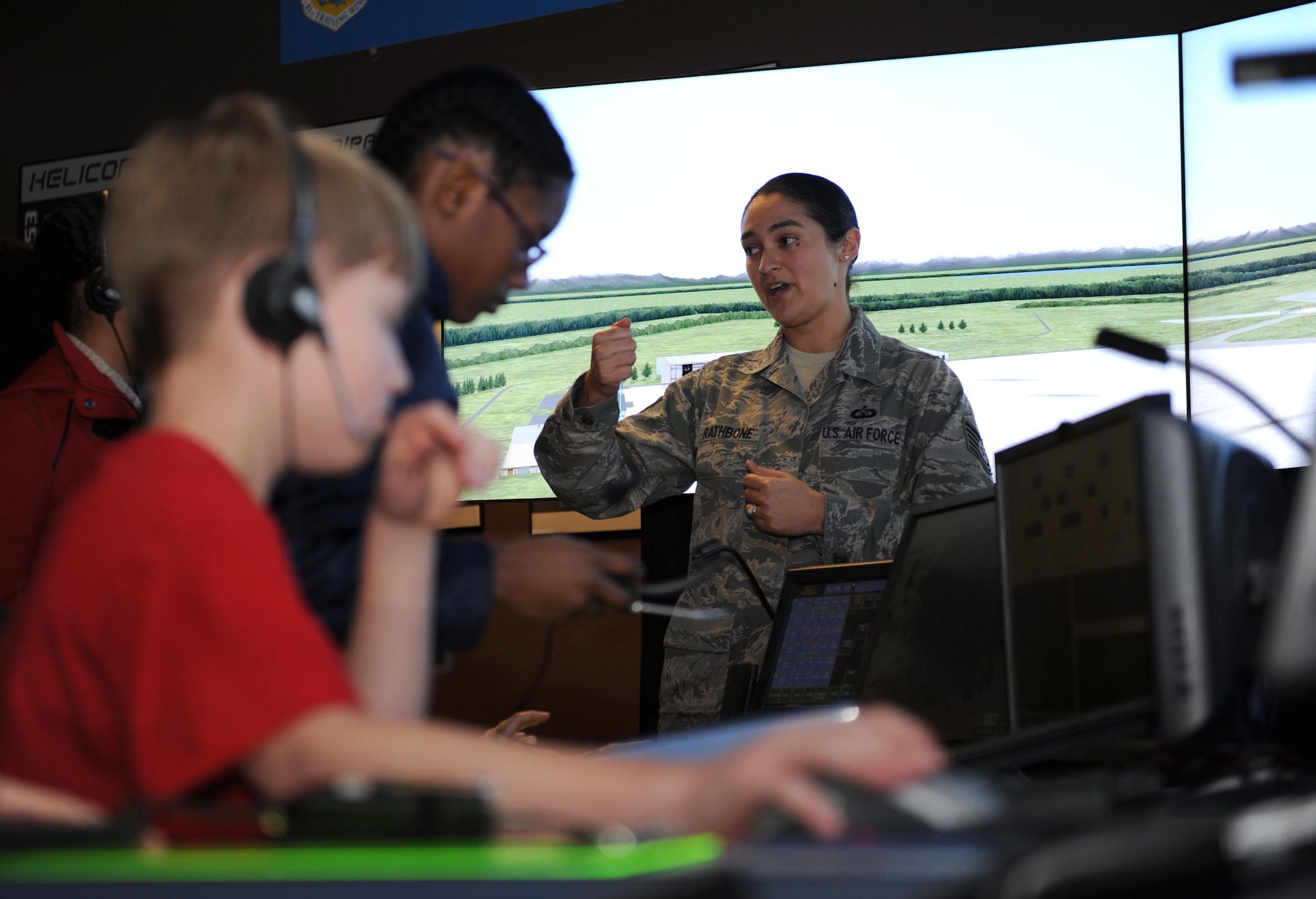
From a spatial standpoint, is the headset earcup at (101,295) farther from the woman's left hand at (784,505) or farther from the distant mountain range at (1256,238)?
the distant mountain range at (1256,238)

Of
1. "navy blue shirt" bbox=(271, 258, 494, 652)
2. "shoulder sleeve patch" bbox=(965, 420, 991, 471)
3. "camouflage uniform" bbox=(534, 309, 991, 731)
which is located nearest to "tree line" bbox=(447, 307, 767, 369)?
"camouflage uniform" bbox=(534, 309, 991, 731)

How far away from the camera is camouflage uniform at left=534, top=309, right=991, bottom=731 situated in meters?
2.03

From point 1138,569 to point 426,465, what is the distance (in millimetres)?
511

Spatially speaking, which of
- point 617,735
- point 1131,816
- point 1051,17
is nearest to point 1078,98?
point 1051,17

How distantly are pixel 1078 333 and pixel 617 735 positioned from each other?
61.0 inches

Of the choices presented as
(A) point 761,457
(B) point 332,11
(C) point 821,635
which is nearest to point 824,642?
(C) point 821,635

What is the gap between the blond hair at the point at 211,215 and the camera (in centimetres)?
70

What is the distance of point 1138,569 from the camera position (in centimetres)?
85

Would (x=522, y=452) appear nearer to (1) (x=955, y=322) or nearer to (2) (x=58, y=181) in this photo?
(1) (x=955, y=322)

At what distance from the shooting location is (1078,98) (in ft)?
8.62

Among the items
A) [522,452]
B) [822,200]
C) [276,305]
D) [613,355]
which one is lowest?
[276,305]

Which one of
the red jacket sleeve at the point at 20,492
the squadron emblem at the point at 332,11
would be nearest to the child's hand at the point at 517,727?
the red jacket sleeve at the point at 20,492

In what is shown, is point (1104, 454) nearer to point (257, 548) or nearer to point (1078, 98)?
point (257, 548)

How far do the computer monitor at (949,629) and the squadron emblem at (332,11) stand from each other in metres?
2.51
